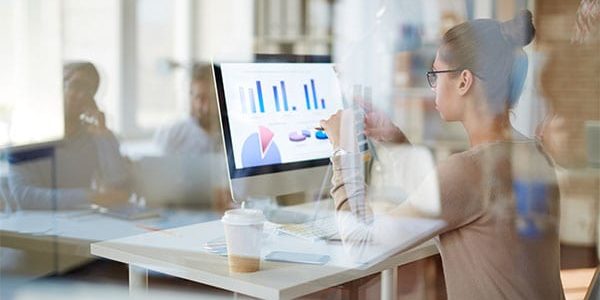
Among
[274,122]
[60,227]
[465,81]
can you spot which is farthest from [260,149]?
[60,227]

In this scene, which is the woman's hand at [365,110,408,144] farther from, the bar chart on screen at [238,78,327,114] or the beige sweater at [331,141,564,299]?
the beige sweater at [331,141,564,299]

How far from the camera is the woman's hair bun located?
1.49 metres

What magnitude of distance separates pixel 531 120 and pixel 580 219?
2.56 ft

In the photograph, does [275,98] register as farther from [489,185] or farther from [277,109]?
[489,185]

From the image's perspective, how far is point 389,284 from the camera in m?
1.66

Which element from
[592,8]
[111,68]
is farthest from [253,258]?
[111,68]

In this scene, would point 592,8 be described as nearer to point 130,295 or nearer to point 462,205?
point 462,205

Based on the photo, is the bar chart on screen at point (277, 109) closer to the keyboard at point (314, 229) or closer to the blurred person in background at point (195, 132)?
the keyboard at point (314, 229)

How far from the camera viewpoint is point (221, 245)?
60.7 inches

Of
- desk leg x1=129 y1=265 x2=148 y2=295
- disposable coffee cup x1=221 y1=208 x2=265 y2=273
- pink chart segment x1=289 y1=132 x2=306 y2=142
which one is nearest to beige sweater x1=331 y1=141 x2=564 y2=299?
disposable coffee cup x1=221 y1=208 x2=265 y2=273

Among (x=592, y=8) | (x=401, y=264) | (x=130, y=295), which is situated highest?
(x=592, y=8)

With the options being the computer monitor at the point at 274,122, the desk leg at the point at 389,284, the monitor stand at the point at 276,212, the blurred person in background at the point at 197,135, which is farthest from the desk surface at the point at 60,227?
the blurred person in background at the point at 197,135

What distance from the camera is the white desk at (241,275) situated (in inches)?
55.0

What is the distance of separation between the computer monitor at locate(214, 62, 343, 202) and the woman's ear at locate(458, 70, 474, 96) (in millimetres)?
360
